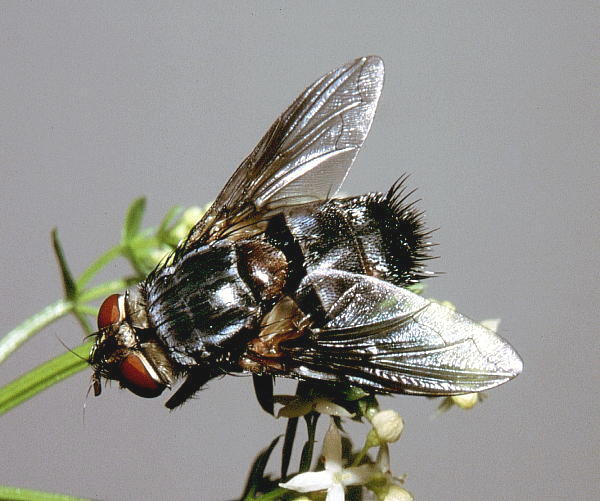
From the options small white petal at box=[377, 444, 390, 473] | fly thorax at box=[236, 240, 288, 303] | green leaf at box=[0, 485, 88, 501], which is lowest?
small white petal at box=[377, 444, 390, 473]

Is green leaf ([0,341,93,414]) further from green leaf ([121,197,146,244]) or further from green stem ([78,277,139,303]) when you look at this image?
green leaf ([121,197,146,244])

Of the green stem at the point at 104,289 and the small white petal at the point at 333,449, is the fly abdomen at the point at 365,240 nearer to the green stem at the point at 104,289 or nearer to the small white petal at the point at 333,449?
the small white petal at the point at 333,449

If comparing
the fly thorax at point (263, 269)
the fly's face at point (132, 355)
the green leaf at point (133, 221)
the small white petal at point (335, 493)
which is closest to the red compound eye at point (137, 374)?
the fly's face at point (132, 355)

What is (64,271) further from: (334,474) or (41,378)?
(334,474)

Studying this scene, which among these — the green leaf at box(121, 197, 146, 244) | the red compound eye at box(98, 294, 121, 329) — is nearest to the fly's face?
the red compound eye at box(98, 294, 121, 329)

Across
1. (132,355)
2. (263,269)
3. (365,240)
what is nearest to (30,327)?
(132,355)
